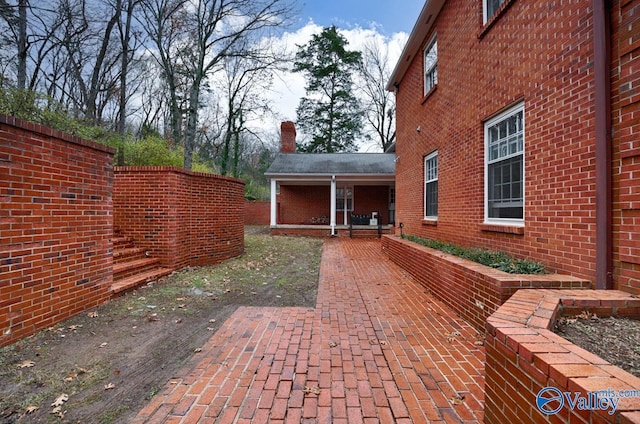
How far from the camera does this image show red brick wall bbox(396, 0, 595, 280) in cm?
293

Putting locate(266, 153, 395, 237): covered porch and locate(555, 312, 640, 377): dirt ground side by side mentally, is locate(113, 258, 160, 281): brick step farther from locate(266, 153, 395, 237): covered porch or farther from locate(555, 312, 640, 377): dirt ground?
locate(266, 153, 395, 237): covered porch

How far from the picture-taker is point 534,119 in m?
3.56

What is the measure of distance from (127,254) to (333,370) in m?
4.57

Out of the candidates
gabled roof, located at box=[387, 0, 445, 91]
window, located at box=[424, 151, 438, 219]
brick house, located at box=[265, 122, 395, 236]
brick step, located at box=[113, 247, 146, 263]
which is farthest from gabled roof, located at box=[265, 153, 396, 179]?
brick step, located at box=[113, 247, 146, 263]

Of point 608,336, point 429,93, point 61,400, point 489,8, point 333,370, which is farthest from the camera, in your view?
point 429,93

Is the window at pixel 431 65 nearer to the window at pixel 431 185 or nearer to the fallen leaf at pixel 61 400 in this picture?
the window at pixel 431 185

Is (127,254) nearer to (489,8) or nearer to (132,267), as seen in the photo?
(132,267)

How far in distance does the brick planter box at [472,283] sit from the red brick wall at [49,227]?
469cm

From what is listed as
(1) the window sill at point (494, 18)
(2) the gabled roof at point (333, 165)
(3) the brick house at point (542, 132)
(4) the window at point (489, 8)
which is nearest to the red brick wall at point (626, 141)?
(3) the brick house at point (542, 132)

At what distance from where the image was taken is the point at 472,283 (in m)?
3.40

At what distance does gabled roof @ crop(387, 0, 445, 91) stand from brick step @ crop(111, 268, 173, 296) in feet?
26.0

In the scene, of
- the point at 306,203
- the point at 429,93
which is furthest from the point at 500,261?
the point at 306,203

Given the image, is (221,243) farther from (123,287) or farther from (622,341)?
(622,341)

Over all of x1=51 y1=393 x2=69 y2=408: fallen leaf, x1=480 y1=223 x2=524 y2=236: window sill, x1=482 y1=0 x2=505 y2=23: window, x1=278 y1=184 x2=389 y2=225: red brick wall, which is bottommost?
x1=51 y1=393 x2=69 y2=408: fallen leaf
